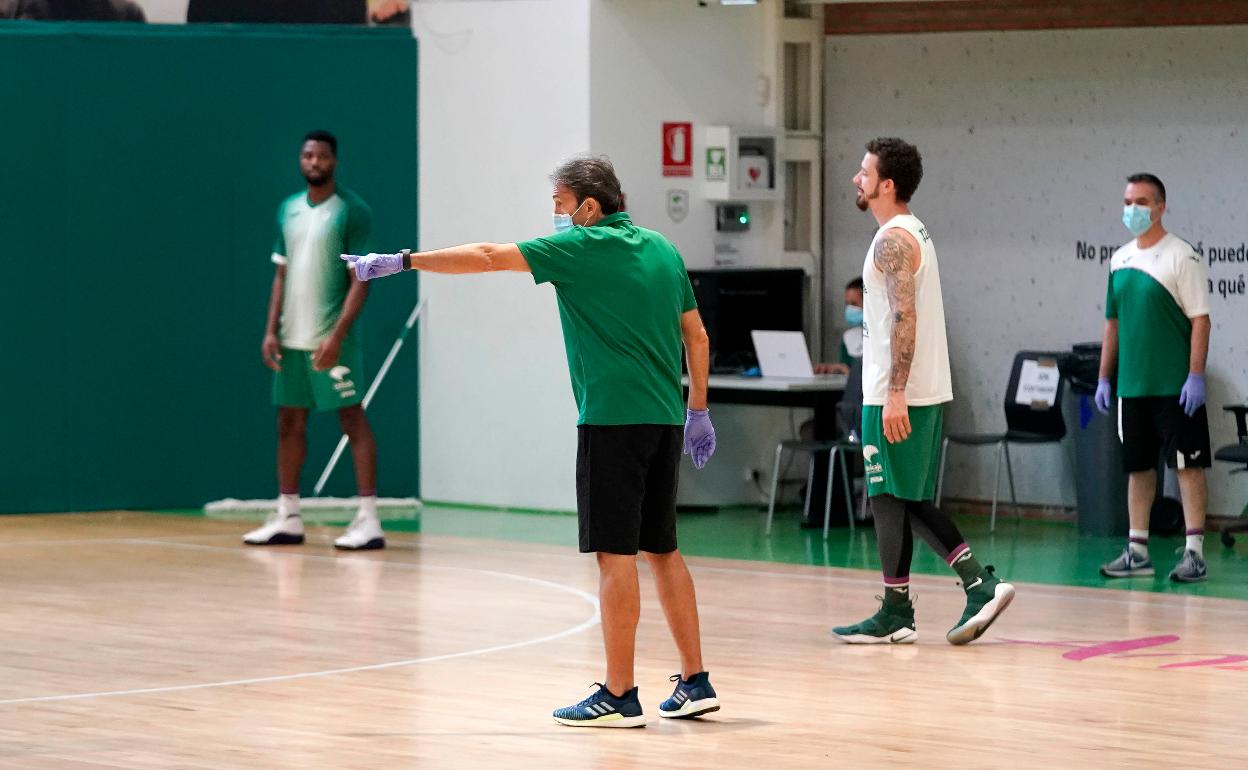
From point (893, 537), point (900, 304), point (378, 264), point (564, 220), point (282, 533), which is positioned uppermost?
point (564, 220)

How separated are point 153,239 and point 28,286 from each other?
31.6 inches

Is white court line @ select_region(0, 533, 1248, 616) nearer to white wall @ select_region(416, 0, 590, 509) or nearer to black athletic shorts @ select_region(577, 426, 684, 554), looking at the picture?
white wall @ select_region(416, 0, 590, 509)

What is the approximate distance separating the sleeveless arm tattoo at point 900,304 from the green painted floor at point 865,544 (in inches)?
98.2

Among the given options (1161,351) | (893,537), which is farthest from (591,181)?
(1161,351)

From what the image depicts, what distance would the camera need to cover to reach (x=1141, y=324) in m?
9.93

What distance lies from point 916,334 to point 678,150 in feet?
17.0

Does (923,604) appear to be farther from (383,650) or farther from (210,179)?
(210,179)

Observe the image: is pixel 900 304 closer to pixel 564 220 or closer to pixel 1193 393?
pixel 564 220

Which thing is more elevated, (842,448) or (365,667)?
(842,448)

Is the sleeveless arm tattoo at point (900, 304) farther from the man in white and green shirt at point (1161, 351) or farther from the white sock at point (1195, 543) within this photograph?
the white sock at point (1195, 543)

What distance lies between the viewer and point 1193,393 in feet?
32.1

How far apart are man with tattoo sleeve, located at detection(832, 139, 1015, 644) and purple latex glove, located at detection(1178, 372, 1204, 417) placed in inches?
88.0

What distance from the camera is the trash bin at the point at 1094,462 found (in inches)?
469

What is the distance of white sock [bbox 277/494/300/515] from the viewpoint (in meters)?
11.1
